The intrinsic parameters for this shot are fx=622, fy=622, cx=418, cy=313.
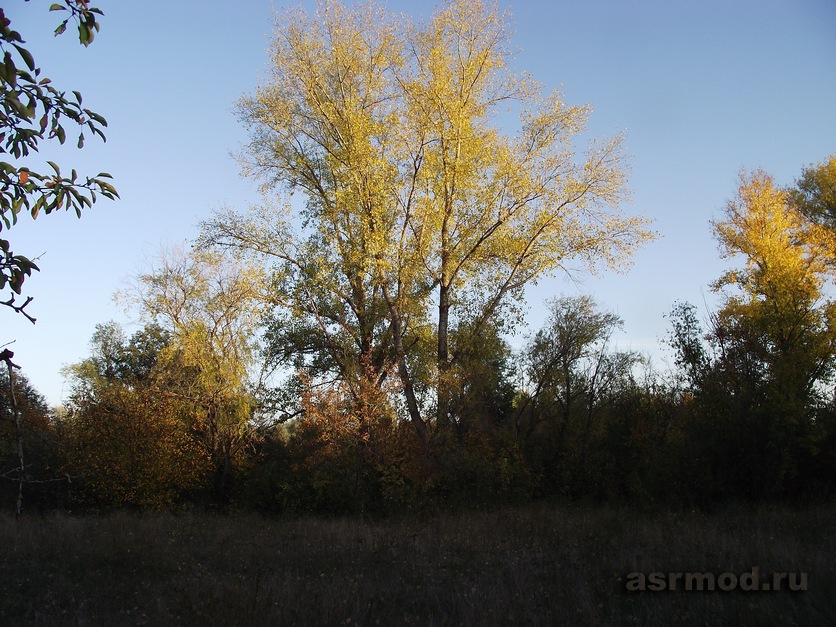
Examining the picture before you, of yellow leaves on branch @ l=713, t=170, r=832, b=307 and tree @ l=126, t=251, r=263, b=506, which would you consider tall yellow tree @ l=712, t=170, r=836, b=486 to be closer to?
yellow leaves on branch @ l=713, t=170, r=832, b=307

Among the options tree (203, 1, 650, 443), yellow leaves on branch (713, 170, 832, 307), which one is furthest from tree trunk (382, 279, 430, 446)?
yellow leaves on branch (713, 170, 832, 307)

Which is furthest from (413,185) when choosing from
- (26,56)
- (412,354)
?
(26,56)

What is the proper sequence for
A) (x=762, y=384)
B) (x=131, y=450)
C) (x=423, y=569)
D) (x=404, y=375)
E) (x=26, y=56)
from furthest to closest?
(x=131, y=450)
(x=404, y=375)
(x=762, y=384)
(x=423, y=569)
(x=26, y=56)

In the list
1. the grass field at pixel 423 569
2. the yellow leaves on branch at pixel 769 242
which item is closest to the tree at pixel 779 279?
the yellow leaves on branch at pixel 769 242

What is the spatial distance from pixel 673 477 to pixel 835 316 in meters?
12.4

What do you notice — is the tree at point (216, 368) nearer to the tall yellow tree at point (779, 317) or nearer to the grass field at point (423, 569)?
the grass field at point (423, 569)

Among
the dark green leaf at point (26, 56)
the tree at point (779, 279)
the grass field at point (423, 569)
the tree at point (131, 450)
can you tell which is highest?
the tree at point (779, 279)

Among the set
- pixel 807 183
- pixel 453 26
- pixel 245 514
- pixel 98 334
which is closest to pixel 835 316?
pixel 807 183

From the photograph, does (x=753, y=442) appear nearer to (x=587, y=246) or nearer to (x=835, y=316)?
(x=587, y=246)

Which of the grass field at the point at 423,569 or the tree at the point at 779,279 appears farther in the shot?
the tree at the point at 779,279

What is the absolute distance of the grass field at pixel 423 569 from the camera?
7965 millimetres

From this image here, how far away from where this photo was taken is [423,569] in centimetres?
1107

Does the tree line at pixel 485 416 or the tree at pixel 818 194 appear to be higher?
the tree at pixel 818 194

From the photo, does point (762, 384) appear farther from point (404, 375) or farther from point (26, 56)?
point (26, 56)
